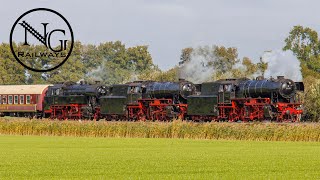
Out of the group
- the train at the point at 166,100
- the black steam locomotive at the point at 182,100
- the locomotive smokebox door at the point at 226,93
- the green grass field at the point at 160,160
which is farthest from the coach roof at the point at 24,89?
the green grass field at the point at 160,160

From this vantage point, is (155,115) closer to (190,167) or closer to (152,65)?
(190,167)

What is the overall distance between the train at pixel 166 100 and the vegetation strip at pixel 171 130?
760 cm

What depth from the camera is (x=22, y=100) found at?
82188 millimetres

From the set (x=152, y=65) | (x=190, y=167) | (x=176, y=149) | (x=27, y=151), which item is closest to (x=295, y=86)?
(x=176, y=149)

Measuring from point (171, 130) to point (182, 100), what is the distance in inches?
490

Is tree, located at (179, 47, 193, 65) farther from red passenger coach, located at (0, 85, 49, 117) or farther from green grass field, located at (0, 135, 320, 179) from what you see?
green grass field, located at (0, 135, 320, 179)

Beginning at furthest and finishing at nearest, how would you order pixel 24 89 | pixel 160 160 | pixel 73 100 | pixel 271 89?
pixel 24 89 → pixel 73 100 → pixel 271 89 → pixel 160 160

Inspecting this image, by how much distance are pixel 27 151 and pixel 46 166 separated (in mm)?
9539

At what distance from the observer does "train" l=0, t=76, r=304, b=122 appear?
196ft

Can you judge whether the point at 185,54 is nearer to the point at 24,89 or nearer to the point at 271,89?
the point at 24,89

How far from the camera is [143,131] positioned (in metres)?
55.1

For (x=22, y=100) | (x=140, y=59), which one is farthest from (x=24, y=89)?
(x=140, y=59)

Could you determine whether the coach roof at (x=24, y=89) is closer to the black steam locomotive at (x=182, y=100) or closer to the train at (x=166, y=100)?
the train at (x=166, y=100)

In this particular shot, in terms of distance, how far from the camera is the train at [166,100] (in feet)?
196
